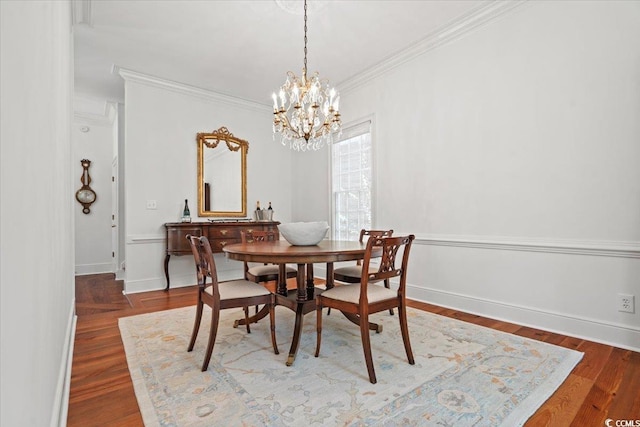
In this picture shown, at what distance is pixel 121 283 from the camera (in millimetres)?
4855

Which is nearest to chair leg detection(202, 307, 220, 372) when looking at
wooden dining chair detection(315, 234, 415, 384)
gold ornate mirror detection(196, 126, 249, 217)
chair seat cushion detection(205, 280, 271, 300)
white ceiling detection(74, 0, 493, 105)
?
chair seat cushion detection(205, 280, 271, 300)

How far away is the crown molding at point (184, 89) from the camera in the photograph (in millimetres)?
4180

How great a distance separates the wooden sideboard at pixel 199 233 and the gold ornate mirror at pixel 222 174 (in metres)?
0.48

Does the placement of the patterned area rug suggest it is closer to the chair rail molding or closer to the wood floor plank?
the wood floor plank

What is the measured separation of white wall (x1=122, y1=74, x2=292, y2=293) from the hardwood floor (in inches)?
50.0

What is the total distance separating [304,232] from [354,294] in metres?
0.62

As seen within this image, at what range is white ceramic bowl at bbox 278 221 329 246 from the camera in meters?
2.42

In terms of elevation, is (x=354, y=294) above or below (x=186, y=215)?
below

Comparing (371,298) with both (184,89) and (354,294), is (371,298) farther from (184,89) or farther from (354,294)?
(184,89)

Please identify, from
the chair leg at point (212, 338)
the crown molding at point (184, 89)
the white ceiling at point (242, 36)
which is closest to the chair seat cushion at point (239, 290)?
the chair leg at point (212, 338)

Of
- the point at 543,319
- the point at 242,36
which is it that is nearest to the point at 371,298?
the point at 543,319

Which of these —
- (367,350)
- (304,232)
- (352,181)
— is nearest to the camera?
(367,350)

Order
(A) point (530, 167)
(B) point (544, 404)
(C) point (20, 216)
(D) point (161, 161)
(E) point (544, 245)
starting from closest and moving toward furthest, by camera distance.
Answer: (C) point (20, 216) < (B) point (544, 404) < (E) point (544, 245) < (A) point (530, 167) < (D) point (161, 161)

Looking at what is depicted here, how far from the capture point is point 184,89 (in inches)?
182
